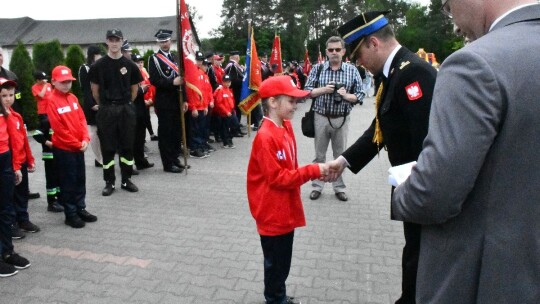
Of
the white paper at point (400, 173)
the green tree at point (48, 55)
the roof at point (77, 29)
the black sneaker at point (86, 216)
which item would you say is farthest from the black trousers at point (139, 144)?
the roof at point (77, 29)

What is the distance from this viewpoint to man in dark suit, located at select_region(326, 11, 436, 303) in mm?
2721

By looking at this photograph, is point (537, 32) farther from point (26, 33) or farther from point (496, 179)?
point (26, 33)

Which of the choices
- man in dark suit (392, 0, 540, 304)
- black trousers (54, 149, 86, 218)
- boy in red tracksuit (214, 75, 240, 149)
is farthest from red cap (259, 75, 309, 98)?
boy in red tracksuit (214, 75, 240, 149)

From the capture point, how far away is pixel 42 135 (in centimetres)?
591

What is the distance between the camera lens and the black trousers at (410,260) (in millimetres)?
2887

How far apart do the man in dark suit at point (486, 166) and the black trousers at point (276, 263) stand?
185cm

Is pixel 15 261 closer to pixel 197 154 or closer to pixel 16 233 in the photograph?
pixel 16 233

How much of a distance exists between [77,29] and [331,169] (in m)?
85.8

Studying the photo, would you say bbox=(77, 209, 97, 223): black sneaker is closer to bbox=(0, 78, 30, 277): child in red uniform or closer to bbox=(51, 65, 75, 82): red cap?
bbox=(0, 78, 30, 277): child in red uniform

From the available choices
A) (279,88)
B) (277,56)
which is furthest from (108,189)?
(277,56)

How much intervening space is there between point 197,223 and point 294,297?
2.19m

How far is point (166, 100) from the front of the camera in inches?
325

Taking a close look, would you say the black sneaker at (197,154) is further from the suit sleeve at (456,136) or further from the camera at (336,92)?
the suit sleeve at (456,136)

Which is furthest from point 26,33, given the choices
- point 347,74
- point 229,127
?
point 347,74
